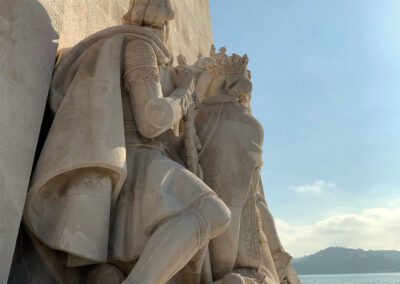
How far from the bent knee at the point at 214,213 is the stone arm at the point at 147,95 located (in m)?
0.55

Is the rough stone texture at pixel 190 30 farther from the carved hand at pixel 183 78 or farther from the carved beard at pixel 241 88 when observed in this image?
the carved hand at pixel 183 78

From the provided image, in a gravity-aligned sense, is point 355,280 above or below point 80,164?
below

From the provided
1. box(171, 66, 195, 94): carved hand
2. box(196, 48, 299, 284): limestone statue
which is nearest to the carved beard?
box(196, 48, 299, 284): limestone statue

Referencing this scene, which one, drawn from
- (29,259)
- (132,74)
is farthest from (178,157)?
(29,259)

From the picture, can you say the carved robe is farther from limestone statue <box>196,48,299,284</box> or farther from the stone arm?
the stone arm

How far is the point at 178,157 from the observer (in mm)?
2768

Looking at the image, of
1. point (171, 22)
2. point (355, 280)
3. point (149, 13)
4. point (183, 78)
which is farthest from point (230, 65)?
point (355, 280)

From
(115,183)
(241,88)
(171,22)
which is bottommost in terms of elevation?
(115,183)

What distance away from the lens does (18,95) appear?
6.68 feet

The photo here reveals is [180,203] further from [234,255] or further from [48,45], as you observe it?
[48,45]

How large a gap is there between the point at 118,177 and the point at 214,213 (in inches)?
21.4

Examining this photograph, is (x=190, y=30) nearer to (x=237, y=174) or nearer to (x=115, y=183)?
(x=237, y=174)

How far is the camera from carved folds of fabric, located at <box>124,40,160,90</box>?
2.38m

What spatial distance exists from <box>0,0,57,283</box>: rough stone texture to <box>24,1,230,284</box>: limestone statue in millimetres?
90
